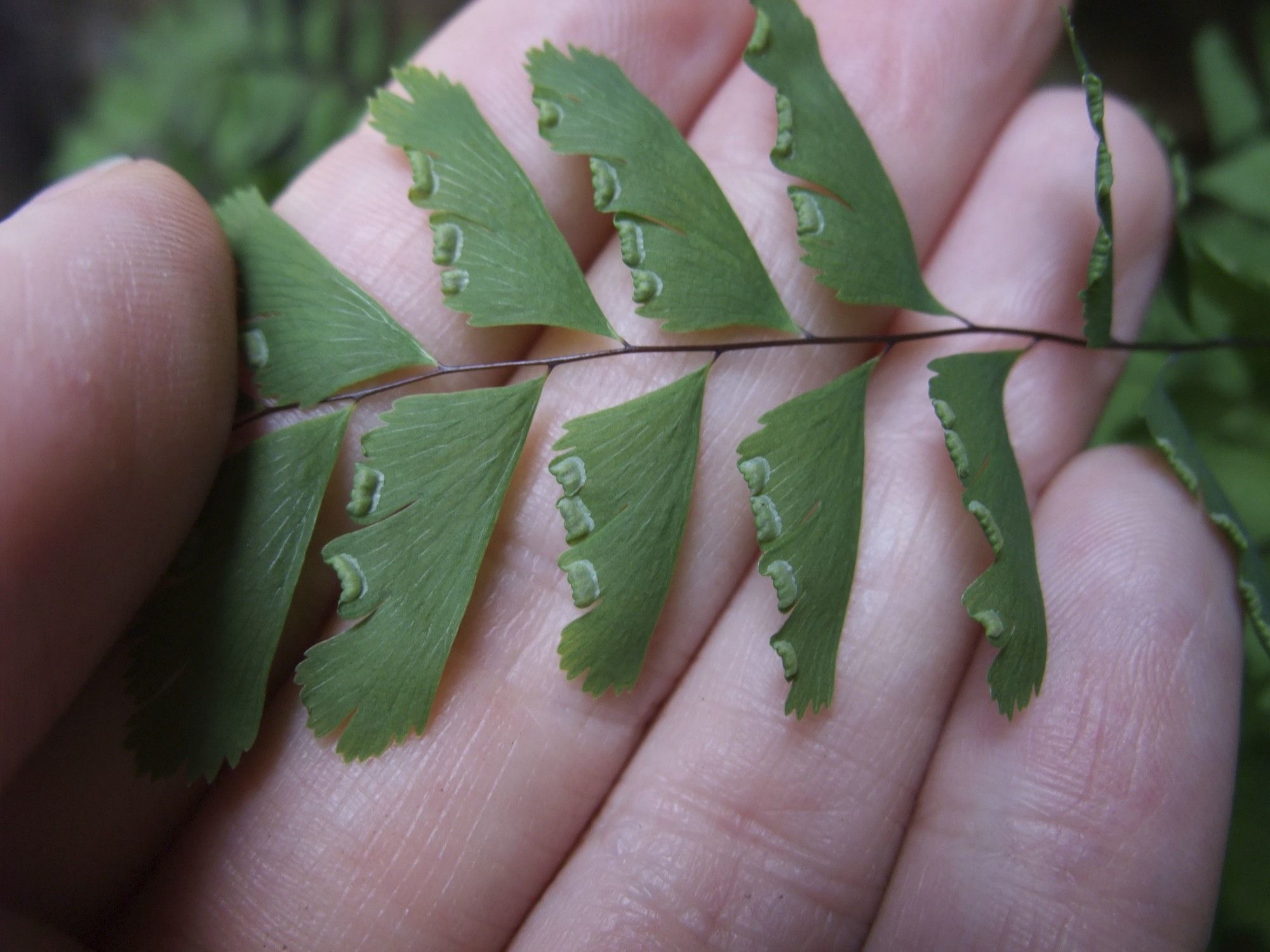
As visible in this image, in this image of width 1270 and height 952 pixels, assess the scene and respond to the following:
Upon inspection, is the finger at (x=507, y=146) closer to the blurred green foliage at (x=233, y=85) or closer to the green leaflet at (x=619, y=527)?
the green leaflet at (x=619, y=527)

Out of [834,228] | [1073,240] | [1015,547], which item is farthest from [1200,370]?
[834,228]

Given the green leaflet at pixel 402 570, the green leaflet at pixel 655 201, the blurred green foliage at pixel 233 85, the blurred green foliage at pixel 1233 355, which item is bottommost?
the blurred green foliage at pixel 1233 355

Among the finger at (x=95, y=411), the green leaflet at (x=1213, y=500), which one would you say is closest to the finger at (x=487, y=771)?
the finger at (x=95, y=411)

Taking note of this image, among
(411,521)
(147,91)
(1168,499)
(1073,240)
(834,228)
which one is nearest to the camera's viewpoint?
(411,521)

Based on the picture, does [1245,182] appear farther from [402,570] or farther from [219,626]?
[219,626]

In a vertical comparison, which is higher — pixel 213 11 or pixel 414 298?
pixel 213 11

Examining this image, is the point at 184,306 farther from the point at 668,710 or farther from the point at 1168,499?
the point at 1168,499
